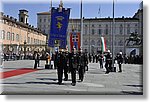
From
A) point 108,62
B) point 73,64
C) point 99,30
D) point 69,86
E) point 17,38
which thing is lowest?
point 69,86

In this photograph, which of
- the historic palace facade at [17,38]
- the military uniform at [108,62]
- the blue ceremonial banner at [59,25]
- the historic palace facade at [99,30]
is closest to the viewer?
the blue ceremonial banner at [59,25]

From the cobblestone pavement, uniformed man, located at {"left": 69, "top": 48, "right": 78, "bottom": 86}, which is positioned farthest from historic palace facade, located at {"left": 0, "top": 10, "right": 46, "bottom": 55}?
uniformed man, located at {"left": 69, "top": 48, "right": 78, "bottom": 86}

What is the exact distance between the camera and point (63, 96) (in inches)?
A: 340

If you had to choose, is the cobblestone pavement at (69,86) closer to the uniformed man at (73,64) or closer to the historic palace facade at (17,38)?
the uniformed man at (73,64)

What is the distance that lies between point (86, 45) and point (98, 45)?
4.16m

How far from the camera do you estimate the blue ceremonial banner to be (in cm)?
1712

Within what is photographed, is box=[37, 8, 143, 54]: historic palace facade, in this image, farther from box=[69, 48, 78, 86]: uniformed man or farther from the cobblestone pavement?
box=[69, 48, 78, 86]: uniformed man

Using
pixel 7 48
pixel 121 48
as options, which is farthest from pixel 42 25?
pixel 7 48

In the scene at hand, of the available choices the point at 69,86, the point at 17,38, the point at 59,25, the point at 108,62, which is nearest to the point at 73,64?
the point at 69,86

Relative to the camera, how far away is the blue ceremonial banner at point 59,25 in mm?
17125

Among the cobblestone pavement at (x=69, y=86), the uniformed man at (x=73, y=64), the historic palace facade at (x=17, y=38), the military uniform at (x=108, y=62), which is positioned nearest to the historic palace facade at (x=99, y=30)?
the historic palace facade at (x=17, y=38)

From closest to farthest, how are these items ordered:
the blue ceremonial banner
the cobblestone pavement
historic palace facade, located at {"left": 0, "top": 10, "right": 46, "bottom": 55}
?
the cobblestone pavement, the blue ceremonial banner, historic palace facade, located at {"left": 0, "top": 10, "right": 46, "bottom": 55}

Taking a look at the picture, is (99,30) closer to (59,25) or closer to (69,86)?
(59,25)

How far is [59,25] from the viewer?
17.3 meters
